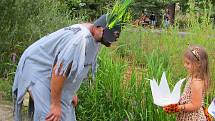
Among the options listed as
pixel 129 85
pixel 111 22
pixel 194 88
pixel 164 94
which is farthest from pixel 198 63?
pixel 129 85

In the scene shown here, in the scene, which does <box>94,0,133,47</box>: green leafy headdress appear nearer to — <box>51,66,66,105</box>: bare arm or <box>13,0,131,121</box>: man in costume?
<box>13,0,131,121</box>: man in costume

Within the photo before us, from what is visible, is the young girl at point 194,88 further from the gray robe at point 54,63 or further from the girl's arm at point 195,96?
the gray robe at point 54,63

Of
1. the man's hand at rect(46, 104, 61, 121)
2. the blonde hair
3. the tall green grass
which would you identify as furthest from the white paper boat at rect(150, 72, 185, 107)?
the tall green grass

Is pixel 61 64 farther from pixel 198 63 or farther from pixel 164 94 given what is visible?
pixel 198 63

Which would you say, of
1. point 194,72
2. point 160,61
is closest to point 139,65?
point 160,61

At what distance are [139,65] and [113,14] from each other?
263cm

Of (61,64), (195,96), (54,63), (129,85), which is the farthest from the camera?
(129,85)

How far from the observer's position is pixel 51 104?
373cm

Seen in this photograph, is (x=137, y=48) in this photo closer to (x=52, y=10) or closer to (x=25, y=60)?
(x=52, y=10)

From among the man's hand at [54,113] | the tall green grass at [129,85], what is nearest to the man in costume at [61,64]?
the man's hand at [54,113]

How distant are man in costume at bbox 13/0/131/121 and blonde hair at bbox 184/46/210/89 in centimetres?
73

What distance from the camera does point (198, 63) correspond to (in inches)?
166

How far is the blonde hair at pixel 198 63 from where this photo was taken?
4.18 meters

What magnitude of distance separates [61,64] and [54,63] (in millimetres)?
148
